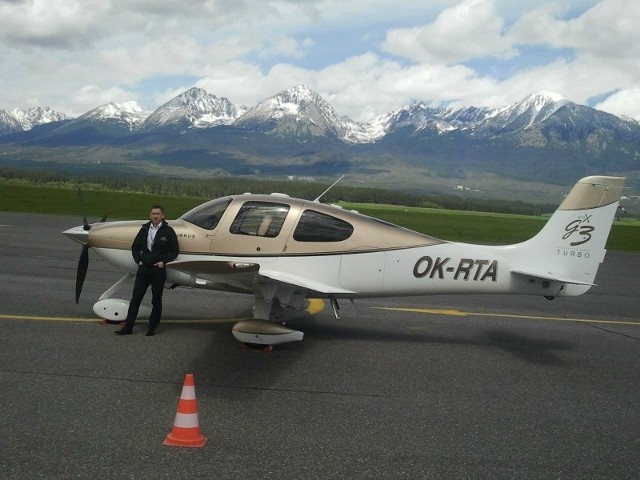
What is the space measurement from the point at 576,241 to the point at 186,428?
690 cm

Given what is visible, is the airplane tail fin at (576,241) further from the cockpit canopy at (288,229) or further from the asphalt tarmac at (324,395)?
the cockpit canopy at (288,229)

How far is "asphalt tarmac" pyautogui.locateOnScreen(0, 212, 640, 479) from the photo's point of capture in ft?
17.7

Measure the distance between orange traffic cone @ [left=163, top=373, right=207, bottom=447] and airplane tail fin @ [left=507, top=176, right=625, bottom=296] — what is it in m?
5.87

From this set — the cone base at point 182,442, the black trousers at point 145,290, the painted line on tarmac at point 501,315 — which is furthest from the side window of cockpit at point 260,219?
the cone base at point 182,442

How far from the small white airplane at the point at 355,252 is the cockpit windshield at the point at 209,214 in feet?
0.06

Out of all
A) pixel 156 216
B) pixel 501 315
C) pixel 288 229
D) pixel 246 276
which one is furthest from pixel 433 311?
pixel 156 216

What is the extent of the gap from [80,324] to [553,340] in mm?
7938

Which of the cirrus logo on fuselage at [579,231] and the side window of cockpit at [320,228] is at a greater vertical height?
the cirrus logo on fuselage at [579,231]

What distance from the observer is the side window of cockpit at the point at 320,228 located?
9422 millimetres

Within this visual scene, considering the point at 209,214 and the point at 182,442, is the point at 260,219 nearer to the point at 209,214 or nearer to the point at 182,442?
the point at 209,214

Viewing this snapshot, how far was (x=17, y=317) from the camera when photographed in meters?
10.1

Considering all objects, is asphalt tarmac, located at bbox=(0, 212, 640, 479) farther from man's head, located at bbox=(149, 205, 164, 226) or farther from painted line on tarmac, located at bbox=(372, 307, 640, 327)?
man's head, located at bbox=(149, 205, 164, 226)

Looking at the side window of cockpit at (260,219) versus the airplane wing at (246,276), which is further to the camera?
the side window of cockpit at (260,219)

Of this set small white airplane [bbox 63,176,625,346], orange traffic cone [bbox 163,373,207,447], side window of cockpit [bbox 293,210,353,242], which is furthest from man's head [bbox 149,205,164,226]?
orange traffic cone [bbox 163,373,207,447]
